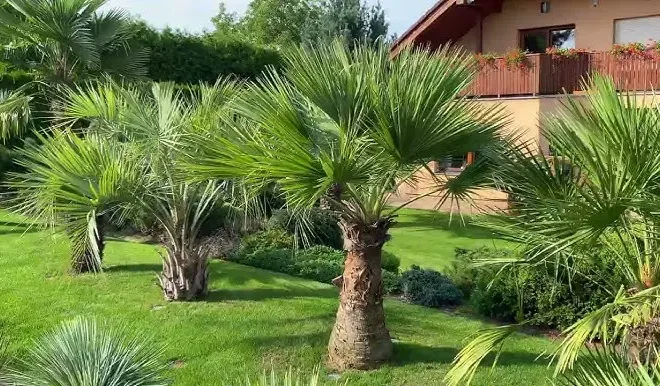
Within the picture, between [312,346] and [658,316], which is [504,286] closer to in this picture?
[312,346]

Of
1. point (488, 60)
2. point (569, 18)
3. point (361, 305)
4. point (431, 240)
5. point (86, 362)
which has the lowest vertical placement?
point (431, 240)

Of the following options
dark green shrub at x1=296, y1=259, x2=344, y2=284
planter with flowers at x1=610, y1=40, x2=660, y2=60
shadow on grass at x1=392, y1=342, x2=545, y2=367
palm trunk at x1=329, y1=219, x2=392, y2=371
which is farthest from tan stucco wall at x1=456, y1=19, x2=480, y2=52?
palm trunk at x1=329, y1=219, x2=392, y2=371

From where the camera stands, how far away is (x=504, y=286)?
7949 millimetres

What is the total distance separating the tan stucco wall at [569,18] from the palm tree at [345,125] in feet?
45.4

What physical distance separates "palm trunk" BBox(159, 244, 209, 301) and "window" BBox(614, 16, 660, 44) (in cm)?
1352

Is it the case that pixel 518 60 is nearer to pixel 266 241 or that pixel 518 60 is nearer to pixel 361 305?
pixel 266 241

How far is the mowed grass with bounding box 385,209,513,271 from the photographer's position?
41.3ft

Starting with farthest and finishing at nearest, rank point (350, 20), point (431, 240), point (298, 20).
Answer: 1. point (298, 20)
2. point (350, 20)
3. point (431, 240)

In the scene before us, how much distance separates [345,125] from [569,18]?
15.5 m

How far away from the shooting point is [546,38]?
64.6 ft

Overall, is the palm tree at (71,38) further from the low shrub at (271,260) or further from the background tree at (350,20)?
the background tree at (350,20)

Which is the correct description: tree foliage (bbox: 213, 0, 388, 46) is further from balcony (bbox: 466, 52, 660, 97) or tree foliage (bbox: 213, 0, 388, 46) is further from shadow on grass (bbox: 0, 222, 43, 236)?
shadow on grass (bbox: 0, 222, 43, 236)

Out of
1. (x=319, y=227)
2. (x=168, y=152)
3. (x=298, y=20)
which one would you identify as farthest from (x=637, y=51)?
(x=298, y=20)

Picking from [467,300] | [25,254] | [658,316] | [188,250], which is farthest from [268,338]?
[25,254]
